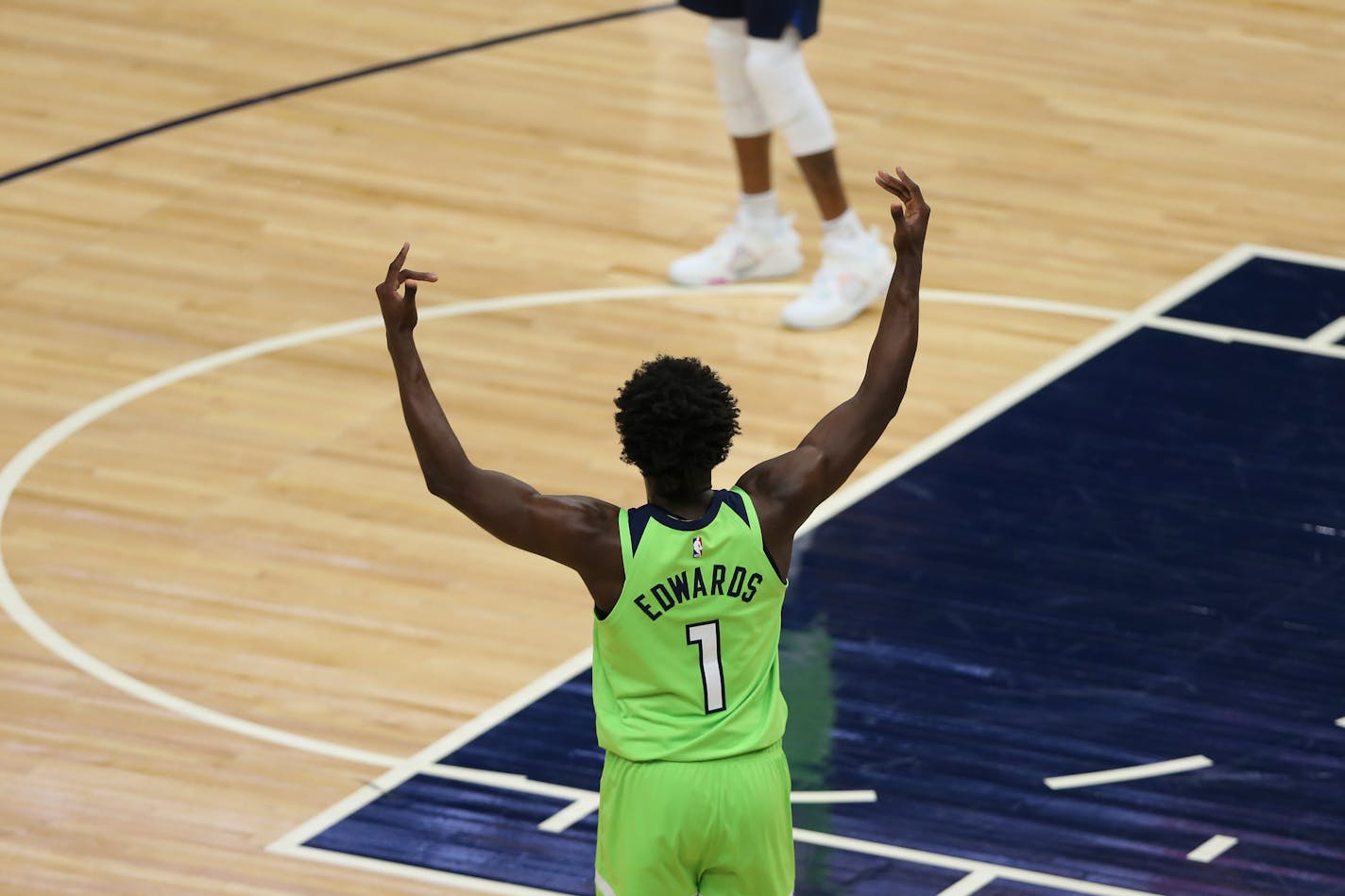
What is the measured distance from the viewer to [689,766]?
11.7 ft

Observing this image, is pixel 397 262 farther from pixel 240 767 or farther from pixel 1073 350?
pixel 1073 350

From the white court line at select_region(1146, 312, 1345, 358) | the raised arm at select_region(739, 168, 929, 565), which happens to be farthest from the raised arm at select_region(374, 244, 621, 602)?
the white court line at select_region(1146, 312, 1345, 358)

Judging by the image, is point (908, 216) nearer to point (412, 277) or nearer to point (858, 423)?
point (858, 423)

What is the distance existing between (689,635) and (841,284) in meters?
4.12

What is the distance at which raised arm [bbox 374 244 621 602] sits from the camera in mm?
3529

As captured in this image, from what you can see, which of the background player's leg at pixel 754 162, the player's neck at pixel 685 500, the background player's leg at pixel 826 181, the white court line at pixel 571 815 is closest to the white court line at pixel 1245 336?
the background player's leg at pixel 826 181

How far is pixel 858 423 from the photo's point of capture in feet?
12.2

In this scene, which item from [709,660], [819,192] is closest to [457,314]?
[819,192]

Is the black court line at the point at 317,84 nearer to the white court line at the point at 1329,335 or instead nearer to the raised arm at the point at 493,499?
the white court line at the point at 1329,335

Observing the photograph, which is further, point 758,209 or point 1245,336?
point 758,209

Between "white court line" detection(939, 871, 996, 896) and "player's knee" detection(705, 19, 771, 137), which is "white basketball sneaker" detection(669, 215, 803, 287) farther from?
"white court line" detection(939, 871, 996, 896)

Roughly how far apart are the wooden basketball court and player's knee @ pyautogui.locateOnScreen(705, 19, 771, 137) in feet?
1.86

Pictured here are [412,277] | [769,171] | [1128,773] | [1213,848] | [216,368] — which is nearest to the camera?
[412,277]

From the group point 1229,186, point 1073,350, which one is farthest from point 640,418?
point 1229,186
